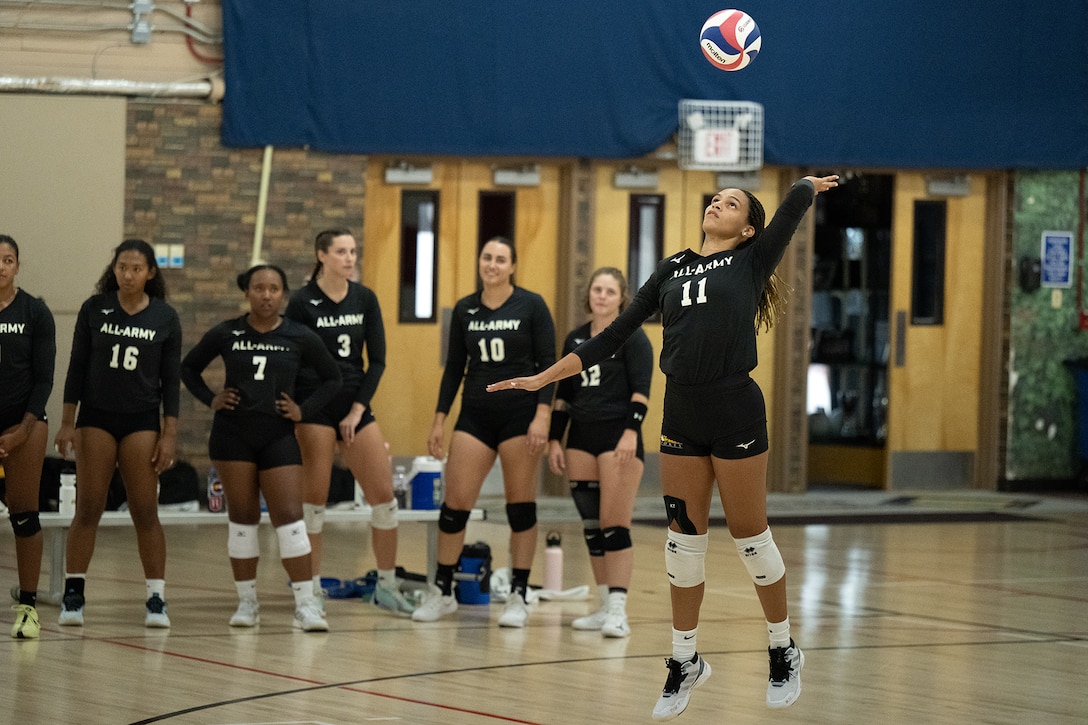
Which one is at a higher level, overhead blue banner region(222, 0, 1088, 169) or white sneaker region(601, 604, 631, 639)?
overhead blue banner region(222, 0, 1088, 169)

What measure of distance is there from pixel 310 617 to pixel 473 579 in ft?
4.06

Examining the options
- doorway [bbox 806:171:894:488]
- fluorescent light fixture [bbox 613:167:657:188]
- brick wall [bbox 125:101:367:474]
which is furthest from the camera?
doorway [bbox 806:171:894:488]

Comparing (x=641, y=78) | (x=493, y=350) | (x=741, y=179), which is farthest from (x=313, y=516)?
(x=741, y=179)

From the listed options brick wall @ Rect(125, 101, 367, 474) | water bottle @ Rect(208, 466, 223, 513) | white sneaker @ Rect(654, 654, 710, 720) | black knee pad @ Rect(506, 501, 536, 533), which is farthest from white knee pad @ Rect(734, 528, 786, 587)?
brick wall @ Rect(125, 101, 367, 474)

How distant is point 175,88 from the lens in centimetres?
1178

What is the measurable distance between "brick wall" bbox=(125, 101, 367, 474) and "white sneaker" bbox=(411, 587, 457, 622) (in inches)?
187

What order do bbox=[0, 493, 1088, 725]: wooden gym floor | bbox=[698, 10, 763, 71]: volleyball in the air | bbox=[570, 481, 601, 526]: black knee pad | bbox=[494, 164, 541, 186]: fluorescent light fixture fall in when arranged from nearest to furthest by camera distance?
bbox=[0, 493, 1088, 725]: wooden gym floor
bbox=[698, 10, 763, 71]: volleyball in the air
bbox=[570, 481, 601, 526]: black knee pad
bbox=[494, 164, 541, 186]: fluorescent light fixture

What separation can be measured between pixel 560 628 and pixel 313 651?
1328 millimetres

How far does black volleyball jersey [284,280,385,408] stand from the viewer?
24.8 feet

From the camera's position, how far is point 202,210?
39.0 feet

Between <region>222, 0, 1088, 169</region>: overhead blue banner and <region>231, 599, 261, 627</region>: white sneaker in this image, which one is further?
<region>222, 0, 1088, 169</region>: overhead blue banner

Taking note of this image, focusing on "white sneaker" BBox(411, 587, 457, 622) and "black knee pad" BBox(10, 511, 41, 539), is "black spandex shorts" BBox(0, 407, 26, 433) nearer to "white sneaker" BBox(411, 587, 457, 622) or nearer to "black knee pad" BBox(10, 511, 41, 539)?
"black knee pad" BBox(10, 511, 41, 539)

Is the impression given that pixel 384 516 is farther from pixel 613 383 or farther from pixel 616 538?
pixel 613 383

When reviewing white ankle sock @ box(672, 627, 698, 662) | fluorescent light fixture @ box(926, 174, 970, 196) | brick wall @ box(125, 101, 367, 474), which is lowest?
white ankle sock @ box(672, 627, 698, 662)
